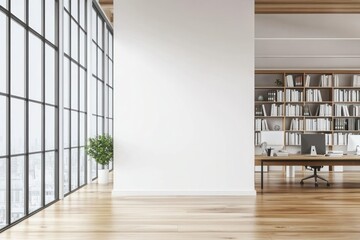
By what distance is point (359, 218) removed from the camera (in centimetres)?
536

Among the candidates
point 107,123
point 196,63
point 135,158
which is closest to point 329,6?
point 196,63

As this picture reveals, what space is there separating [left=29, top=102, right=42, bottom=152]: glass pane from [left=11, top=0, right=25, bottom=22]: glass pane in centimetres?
98

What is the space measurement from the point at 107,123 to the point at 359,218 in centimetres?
651

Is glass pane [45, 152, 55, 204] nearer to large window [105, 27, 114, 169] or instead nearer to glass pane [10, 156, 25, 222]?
glass pane [10, 156, 25, 222]

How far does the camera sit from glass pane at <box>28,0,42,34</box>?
18.6 feet

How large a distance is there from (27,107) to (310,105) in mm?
7545

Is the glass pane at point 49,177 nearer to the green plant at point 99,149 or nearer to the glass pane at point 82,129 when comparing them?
Result: the green plant at point 99,149

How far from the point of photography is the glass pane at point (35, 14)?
5.67 m

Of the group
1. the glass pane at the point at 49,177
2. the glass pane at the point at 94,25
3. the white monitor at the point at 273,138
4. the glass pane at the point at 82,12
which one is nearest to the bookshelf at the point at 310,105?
the white monitor at the point at 273,138

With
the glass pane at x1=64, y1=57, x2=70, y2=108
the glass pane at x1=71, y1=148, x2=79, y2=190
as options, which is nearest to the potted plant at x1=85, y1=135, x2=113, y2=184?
the glass pane at x1=71, y1=148, x2=79, y2=190

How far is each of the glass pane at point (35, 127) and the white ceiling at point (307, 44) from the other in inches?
215

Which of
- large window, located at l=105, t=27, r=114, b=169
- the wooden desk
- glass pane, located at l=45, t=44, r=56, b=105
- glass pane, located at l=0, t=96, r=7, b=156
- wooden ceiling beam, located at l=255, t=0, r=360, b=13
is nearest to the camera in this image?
glass pane, located at l=0, t=96, r=7, b=156

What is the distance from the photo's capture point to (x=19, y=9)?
5.22m

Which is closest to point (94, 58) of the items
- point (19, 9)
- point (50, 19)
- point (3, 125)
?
point (50, 19)
